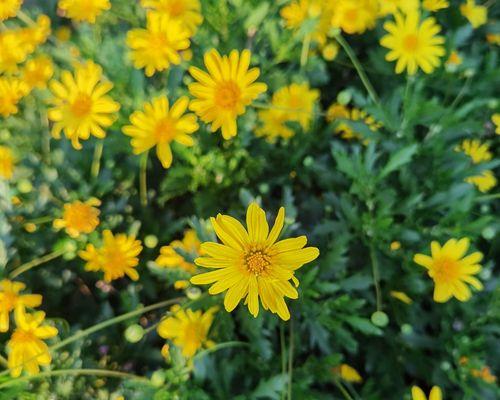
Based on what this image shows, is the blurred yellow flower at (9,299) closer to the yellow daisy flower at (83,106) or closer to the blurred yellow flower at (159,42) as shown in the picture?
the yellow daisy flower at (83,106)

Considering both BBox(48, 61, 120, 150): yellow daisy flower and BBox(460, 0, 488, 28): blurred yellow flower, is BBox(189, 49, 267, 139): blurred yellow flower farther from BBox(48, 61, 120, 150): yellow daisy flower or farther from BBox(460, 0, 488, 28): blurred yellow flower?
BBox(460, 0, 488, 28): blurred yellow flower

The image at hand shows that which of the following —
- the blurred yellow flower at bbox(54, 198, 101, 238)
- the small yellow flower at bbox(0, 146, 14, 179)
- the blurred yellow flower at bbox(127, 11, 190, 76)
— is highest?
the blurred yellow flower at bbox(127, 11, 190, 76)

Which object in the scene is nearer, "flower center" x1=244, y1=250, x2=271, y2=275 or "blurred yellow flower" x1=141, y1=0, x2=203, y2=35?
"flower center" x1=244, y1=250, x2=271, y2=275

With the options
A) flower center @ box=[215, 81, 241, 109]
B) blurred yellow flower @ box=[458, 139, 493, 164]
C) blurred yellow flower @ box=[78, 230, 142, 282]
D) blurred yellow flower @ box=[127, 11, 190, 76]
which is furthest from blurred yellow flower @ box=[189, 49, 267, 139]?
blurred yellow flower @ box=[458, 139, 493, 164]

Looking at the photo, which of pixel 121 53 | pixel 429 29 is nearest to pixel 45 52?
pixel 121 53

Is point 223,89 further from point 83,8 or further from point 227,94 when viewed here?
point 83,8

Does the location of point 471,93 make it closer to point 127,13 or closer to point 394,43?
point 394,43

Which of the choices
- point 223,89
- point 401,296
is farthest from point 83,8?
point 401,296
